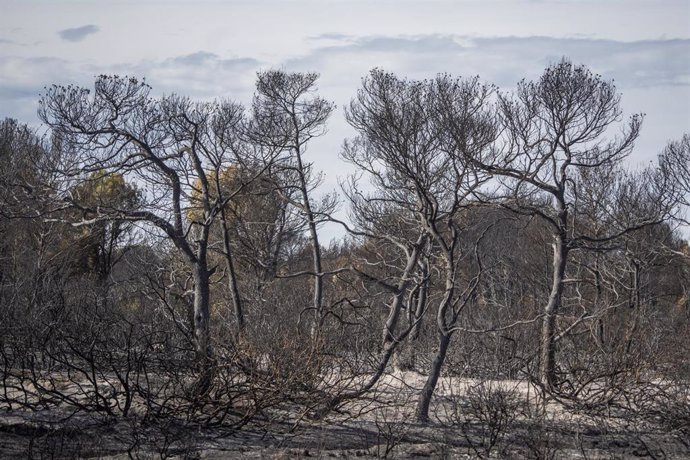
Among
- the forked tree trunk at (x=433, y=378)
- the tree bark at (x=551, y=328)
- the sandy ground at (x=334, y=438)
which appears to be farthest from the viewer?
the tree bark at (x=551, y=328)

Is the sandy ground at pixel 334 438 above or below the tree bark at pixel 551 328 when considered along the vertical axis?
below

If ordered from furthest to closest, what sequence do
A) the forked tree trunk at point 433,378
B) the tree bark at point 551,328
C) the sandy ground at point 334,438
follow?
the tree bark at point 551,328
the forked tree trunk at point 433,378
the sandy ground at point 334,438

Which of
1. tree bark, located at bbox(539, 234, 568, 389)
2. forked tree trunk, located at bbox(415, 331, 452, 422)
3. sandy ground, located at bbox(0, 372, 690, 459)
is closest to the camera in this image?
sandy ground, located at bbox(0, 372, 690, 459)

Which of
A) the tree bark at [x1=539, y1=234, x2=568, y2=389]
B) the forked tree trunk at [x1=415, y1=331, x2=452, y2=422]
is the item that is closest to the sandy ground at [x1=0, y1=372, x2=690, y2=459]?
the forked tree trunk at [x1=415, y1=331, x2=452, y2=422]

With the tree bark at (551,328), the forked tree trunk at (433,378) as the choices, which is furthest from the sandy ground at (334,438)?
the tree bark at (551,328)

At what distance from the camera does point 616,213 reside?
93.8ft

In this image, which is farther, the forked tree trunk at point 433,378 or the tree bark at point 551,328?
the tree bark at point 551,328

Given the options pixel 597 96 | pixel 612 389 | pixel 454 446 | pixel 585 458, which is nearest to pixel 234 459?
pixel 454 446

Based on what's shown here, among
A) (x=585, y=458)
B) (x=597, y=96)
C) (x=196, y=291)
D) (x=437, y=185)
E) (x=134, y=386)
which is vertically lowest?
(x=585, y=458)

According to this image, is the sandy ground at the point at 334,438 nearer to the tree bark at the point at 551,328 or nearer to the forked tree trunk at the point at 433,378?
the forked tree trunk at the point at 433,378

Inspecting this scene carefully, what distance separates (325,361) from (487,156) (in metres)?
5.21

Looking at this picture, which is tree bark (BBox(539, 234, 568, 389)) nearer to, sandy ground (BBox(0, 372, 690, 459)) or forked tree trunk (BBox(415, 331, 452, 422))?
sandy ground (BBox(0, 372, 690, 459))

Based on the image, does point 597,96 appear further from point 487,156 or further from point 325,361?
point 325,361

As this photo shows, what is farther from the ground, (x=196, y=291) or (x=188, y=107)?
(x=188, y=107)
